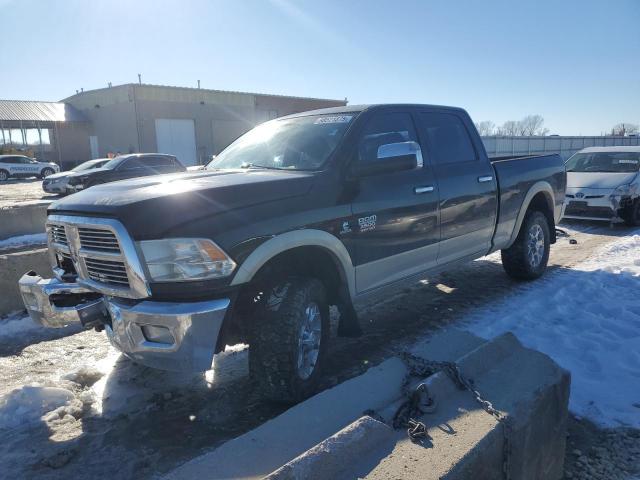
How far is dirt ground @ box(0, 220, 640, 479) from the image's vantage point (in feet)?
9.31

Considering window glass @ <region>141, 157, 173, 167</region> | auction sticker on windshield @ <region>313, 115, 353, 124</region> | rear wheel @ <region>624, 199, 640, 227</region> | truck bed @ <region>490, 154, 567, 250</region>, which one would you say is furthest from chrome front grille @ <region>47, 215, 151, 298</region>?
window glass @ <region>141, 157, 173, 167</region>

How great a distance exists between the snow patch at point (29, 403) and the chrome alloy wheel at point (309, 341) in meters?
1.72

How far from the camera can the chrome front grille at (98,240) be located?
288 cm

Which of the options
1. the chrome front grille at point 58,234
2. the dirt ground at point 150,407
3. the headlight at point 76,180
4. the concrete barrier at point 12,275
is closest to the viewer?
the dirt ground at point 150,407

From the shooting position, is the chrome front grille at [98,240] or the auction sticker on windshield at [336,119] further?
the auction sticker on windshield at [336,119]

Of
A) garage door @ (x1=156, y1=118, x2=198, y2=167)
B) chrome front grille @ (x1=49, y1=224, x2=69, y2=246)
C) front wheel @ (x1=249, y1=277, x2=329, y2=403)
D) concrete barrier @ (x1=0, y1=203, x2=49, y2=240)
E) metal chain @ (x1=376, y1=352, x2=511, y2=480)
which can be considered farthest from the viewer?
garage door @ (x1=156, y1=118, x2=198, y2=167)

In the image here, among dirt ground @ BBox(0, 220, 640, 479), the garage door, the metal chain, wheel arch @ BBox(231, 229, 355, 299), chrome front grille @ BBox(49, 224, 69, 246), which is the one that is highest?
the garage door

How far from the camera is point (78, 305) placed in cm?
314

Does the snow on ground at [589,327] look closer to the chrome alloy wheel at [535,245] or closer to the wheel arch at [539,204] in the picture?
the chrome alloy wheel at [535,245]

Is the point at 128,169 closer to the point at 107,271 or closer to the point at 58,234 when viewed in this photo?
the point at 58,234

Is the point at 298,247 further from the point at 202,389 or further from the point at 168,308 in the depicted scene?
the point at 202,389

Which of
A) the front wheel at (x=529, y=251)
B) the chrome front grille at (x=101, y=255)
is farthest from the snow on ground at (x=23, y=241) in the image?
the front wheel at (x=529, y=251)

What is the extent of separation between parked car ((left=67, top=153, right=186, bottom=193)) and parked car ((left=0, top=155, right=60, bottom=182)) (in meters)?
14.9

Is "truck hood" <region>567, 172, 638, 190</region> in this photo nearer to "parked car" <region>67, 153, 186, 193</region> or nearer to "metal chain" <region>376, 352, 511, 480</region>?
"metal chain" <region>376, 352, 511, 480</region>
